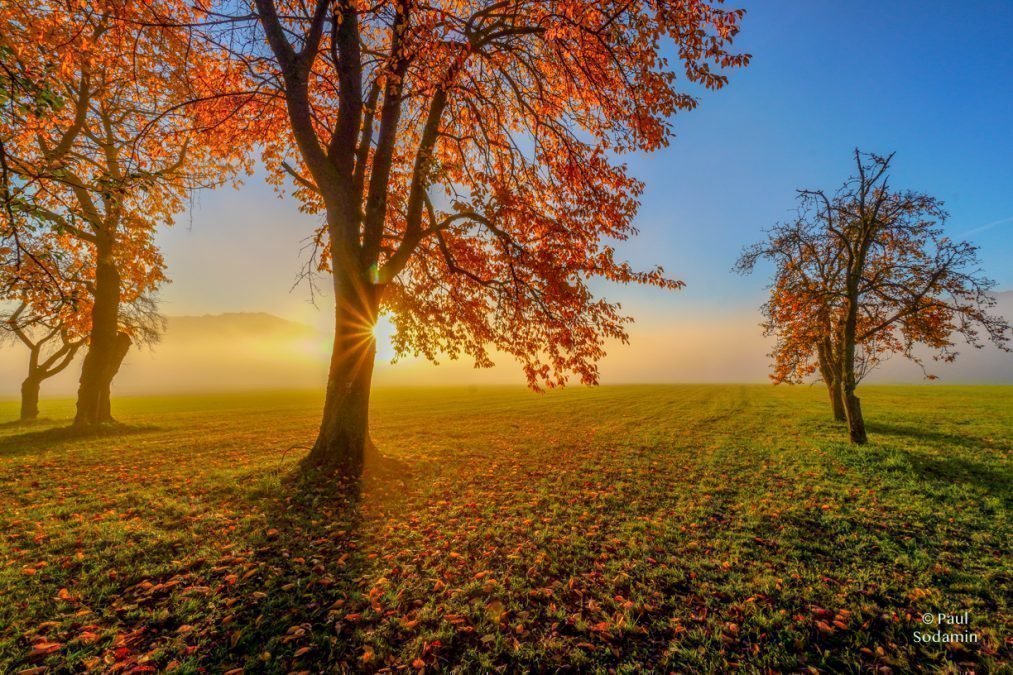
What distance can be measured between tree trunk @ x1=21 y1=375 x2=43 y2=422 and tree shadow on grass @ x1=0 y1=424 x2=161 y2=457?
12430mm

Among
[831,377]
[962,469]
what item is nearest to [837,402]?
[831,377]

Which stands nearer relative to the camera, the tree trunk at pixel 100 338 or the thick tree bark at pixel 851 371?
the thick tree bark at pixel 851 371

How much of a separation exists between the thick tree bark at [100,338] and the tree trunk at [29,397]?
462 inches

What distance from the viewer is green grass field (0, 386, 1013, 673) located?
12.5 feet

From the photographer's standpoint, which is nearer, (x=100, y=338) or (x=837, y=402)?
(x=100, y=338)

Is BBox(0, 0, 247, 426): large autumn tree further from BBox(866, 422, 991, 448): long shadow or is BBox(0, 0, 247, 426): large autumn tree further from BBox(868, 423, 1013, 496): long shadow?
BBox(866, 422, 991, 448): long shadow

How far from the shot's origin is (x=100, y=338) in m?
17.8

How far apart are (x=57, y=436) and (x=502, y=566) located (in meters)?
20.6

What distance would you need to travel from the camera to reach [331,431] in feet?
32.4

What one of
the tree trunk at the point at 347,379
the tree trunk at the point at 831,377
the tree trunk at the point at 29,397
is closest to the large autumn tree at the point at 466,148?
the tree trunk at the point at 347,379

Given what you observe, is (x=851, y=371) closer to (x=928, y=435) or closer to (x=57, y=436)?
(x=928, y=435)

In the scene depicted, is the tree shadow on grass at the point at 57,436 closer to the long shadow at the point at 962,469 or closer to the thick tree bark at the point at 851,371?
the long shadow at the point at 962,469

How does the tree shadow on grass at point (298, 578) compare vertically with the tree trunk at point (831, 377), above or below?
below

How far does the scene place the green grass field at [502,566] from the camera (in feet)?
12.5
